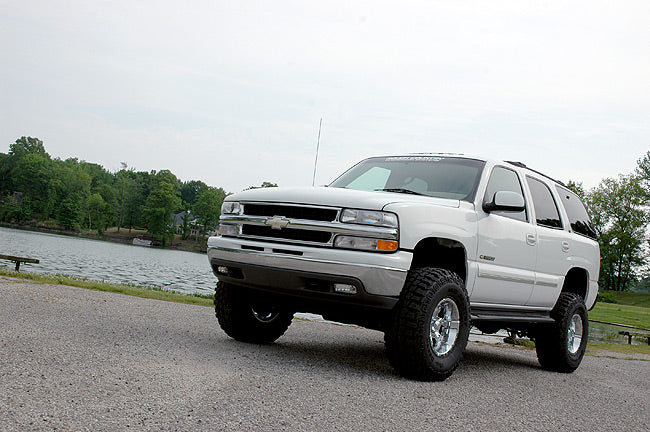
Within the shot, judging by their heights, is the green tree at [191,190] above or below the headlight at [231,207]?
above

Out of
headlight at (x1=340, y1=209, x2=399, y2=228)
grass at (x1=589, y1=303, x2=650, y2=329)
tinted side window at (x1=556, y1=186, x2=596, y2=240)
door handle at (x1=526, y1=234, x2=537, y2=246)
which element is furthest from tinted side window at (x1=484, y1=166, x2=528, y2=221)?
grass at (x1=589, y1=303, x2=650, y2=329)

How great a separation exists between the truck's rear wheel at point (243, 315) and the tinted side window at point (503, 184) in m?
2.54

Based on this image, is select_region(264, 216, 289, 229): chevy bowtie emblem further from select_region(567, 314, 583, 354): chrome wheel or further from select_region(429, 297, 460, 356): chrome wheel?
select_region(567, 314, 583, 354): chrome wheel

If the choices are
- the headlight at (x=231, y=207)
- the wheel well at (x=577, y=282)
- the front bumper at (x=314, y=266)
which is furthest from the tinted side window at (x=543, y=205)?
the headlight at (x=231, y=207)

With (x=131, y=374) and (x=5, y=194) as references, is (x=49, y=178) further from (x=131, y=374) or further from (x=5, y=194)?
(x=131, y=374)

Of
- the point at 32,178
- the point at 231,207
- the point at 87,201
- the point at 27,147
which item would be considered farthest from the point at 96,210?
the point at 231,207

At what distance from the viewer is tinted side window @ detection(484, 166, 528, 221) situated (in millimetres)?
6840

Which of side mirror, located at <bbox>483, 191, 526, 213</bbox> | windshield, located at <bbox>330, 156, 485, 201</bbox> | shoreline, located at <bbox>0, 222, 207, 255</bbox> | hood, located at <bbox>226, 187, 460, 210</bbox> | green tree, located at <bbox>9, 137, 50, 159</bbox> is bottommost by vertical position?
shoreline, located at <bbox>0, 222, 207, 255</bbox>

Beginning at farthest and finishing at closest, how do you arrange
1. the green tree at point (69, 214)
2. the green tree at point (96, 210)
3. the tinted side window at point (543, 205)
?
the green tree at point (96, 210), the green tree at point (69, 214), the tinted side window at point (543, 205)

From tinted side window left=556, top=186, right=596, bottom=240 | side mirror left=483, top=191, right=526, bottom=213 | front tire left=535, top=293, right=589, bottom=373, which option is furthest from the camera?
tinted side window left=556, top=186, right=596, bottom=240

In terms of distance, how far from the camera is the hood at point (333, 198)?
555 centimetres

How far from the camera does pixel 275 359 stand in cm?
607

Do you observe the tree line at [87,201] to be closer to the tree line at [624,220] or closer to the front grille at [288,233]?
the tree line at [624,220]

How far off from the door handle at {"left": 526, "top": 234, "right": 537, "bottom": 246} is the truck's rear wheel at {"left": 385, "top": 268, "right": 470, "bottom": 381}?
5.42 feet
